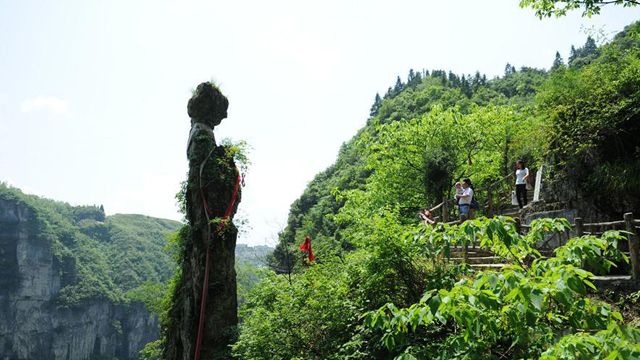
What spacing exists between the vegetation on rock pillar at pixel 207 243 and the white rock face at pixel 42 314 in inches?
4111

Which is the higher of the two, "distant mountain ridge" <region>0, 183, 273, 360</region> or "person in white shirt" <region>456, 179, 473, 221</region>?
"person in white shirt" <region>456, 179, 473, 221</region>

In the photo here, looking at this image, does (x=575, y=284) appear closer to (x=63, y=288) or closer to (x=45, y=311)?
(x=45, y=311)

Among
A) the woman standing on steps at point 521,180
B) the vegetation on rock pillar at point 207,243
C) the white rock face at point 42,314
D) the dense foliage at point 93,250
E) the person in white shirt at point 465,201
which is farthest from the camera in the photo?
the dense foliage at point 93,250

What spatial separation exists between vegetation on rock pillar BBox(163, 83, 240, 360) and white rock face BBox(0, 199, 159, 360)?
104421 millimetres

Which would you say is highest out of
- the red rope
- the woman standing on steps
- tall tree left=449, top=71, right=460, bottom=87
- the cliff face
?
tall tree left=449, top=71, right=460, bottom=87

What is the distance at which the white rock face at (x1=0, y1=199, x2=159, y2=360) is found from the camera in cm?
9300

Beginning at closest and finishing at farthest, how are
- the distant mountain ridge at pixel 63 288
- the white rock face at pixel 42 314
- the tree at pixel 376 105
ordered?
the white rock face at pixel 42 314, the distant mountain ridge at pixel 63 288, the tree at pixel 376 105

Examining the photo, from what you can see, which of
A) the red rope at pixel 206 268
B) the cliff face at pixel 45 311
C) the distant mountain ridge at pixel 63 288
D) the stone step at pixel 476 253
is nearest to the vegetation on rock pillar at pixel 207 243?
the red rope at pixel 206 268

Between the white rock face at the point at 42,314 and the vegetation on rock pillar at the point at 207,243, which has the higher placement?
the vegetation on rock pillar at the point at 207,243

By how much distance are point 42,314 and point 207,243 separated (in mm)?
113558

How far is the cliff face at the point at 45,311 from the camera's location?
93.4m

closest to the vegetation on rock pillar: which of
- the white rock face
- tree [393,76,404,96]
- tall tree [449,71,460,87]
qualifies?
tall tree [449,71,460,87]

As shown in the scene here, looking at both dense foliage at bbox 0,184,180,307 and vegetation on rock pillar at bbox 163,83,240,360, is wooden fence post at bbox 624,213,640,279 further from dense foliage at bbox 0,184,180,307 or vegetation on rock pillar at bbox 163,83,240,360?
dense foliage at bbox 0,184,180,307

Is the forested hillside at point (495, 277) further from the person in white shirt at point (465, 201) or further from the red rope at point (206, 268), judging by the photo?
the person in white shirt at point (465, 201)
